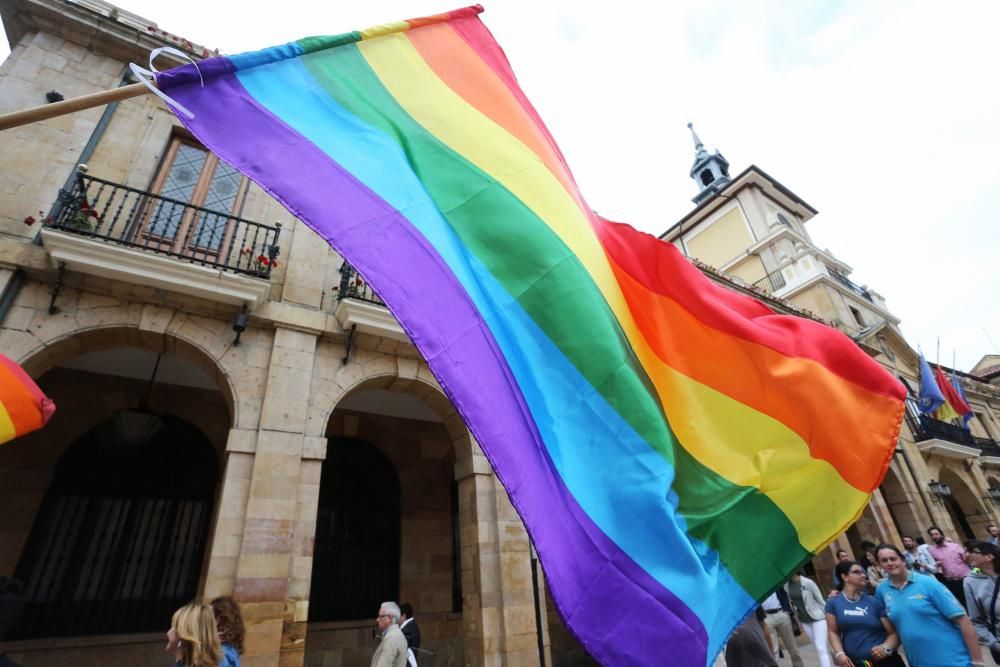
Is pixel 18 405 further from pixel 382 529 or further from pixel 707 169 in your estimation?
pixel 707 169

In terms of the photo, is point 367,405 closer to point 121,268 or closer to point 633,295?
point 121,268

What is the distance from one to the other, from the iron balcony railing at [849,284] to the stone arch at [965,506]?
7.52m

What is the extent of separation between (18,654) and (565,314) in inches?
Result: 313

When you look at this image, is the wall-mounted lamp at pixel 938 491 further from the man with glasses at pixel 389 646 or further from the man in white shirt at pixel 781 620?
the man with glasses at pixel 389 646

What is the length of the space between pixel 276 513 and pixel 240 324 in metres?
2.36

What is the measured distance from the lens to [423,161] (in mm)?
2783

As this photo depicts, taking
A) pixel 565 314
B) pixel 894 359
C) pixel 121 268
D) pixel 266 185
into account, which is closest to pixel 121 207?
pixel 121 268

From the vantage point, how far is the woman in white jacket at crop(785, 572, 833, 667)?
19.9ft

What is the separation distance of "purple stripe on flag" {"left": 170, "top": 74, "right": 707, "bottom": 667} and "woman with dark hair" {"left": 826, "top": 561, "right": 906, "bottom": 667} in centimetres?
328

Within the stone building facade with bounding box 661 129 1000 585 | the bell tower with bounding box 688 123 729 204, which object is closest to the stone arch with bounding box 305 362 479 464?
the stone building facade with bounding box 661 129 1000 585

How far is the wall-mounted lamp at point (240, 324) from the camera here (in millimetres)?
6055

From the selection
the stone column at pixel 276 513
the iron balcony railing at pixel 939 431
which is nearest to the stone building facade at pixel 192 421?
the stone column at pixel 276 513

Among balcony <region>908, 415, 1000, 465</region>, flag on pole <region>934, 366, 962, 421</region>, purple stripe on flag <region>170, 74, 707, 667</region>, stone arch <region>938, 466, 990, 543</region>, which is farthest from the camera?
stone arch <region>938, 466, 990, 543</region>

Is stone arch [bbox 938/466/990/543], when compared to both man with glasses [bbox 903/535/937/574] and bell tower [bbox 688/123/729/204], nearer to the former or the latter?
man with glasses [bbox 903/535/937/574]
